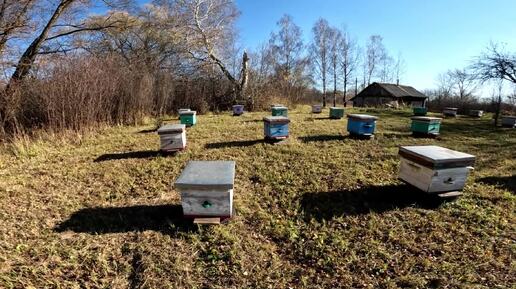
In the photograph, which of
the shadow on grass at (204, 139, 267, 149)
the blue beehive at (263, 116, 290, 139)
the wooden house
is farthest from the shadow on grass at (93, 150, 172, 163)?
the wooden house

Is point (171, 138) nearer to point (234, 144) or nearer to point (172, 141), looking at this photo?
point (172, 141)

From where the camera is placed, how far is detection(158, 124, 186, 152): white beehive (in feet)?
22.6

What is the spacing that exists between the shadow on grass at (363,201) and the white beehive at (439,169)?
0.81 feet

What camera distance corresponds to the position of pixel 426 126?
9719 mm

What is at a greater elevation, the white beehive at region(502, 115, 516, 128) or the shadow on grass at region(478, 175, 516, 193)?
the white beehive at region(502, 115, 516, 128)

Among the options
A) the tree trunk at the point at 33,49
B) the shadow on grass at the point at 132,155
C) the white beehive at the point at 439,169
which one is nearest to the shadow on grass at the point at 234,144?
the shadow on grass at the point at 132,155

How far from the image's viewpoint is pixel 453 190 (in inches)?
194

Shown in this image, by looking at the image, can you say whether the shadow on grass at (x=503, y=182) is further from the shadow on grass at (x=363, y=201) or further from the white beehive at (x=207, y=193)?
the white beehive at (x=207, y=193)

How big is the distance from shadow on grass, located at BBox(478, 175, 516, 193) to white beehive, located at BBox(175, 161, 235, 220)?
5429 mm

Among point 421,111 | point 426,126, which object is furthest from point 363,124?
point 421,111

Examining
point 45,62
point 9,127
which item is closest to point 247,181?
point 9,127

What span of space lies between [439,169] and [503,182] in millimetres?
2917

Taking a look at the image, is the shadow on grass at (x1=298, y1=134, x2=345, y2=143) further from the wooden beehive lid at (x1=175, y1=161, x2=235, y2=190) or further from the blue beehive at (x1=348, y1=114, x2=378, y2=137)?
the wooden beehive lid at (x1=175, y1=161, x2=235, y2=190)

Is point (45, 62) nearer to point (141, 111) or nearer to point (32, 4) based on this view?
point (32, 4)
